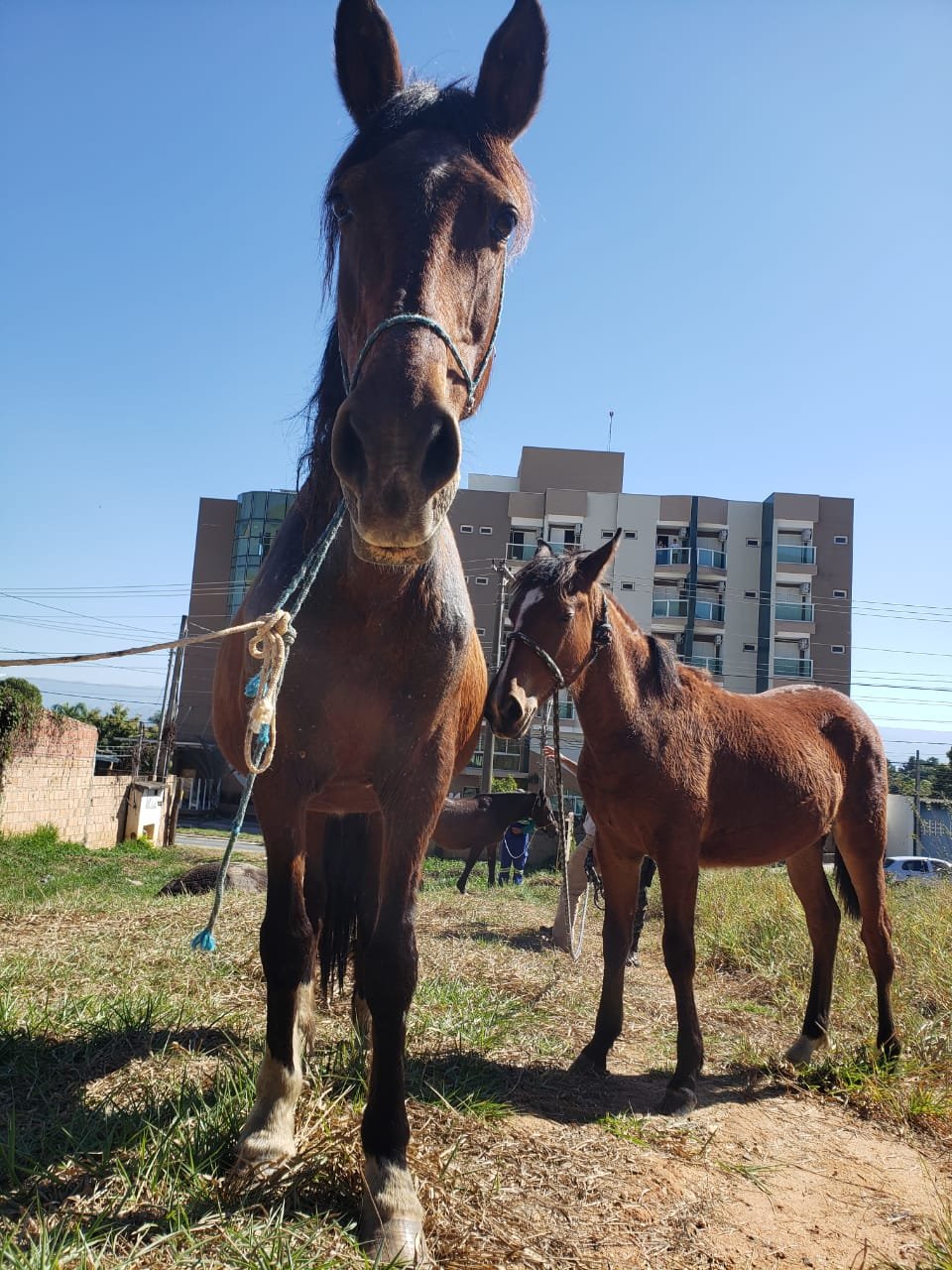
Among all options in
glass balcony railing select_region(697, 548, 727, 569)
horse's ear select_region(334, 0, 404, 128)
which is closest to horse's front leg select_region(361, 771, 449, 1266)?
horse's ear select_region(334, 0, 404, 128)

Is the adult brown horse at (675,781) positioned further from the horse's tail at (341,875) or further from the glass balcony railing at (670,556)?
the glass balcony railing at (670,556)

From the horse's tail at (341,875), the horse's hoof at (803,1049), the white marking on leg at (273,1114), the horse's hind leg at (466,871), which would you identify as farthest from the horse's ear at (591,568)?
the horse's hind leg at (466,871)

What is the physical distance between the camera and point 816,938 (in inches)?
190

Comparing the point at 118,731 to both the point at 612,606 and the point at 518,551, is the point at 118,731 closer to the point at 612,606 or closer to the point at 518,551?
the point at 518,551

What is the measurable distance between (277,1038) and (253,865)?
29.7ft

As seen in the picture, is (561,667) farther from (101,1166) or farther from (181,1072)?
(101,1166)

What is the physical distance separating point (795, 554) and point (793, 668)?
20.4 feet

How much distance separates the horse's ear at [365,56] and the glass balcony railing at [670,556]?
137 feet

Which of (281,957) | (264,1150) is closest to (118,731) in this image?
(281,957)

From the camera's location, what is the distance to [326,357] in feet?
8.56

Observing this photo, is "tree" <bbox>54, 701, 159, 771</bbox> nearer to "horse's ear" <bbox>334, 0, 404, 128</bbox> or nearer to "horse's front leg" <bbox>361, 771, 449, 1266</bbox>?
"horse's front leg" <bbox>361, 771, 449, 1266</bbox>

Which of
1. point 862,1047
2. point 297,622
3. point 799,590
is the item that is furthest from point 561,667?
point 799,590

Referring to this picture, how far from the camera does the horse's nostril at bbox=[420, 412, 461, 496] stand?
61.9 inches

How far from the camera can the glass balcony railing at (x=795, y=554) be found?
4225 centimetres
